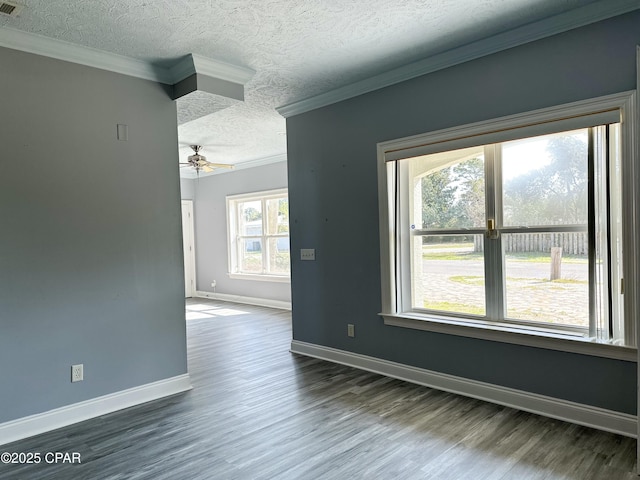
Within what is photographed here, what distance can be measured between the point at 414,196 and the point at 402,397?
1690mm

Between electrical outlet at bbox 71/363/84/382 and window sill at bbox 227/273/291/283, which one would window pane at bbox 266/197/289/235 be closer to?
window sill at bbox 227/273/291/283

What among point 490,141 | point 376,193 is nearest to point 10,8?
point 376,193

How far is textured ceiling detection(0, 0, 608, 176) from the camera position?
256 centimetres

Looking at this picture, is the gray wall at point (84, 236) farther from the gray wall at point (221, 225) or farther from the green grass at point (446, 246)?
the gray wall at point (221, 225)

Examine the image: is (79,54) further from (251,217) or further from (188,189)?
(188,189)

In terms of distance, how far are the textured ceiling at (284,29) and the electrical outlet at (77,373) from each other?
2.25 metres

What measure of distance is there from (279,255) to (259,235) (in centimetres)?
65

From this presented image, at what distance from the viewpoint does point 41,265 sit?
9.57ft

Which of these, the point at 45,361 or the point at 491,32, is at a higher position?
the point at 491,32

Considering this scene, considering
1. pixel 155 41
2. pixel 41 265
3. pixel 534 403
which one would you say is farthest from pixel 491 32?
pixel 41 265

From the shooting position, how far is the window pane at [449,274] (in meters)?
3.38

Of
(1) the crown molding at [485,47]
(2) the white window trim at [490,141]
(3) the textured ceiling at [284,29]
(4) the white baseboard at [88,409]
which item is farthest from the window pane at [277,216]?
(4) the white baseboard at [88,409]

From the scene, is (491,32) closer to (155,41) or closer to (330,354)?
(155,41)

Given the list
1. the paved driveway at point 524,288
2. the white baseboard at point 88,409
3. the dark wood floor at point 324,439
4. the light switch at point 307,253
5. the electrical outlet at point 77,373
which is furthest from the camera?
the light switch at point 307,253
